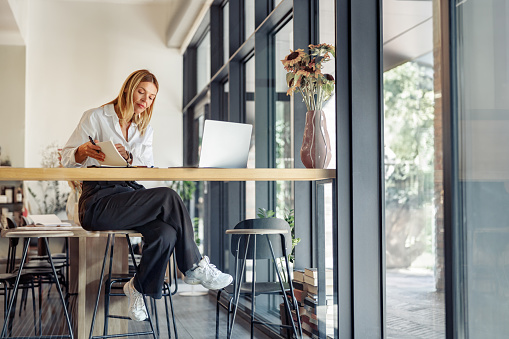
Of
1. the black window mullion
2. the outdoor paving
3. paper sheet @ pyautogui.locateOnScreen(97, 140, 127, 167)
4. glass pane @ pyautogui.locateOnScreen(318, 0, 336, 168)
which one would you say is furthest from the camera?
the black window mullion

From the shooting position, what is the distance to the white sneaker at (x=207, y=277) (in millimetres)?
2773

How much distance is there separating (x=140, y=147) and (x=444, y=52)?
1600 mm

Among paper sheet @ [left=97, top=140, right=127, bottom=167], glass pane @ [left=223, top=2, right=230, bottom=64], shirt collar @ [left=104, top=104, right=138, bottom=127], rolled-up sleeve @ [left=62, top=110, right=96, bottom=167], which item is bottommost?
paper sheet @ [left=97, top=140, right=127, bottom=167]

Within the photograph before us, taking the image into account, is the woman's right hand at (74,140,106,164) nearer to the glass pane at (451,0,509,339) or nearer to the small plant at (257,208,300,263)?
the small plant at (257,208,300,263)

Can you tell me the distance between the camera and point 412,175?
441 cm

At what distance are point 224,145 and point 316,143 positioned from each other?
0.51 metres

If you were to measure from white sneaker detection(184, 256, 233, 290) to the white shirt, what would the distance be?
2.05 ft

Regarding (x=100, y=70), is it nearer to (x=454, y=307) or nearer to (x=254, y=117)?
(x=254, y=117)

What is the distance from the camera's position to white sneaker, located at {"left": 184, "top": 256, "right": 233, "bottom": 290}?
9.10 feet

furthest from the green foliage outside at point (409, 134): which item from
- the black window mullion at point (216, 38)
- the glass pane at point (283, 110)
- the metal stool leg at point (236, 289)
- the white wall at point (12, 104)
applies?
the white wall at point (12, 104)

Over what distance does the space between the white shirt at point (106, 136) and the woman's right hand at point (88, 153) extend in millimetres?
28

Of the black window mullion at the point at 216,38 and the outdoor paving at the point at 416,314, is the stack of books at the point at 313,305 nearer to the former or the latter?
the outdoor paving at the point at 416,314

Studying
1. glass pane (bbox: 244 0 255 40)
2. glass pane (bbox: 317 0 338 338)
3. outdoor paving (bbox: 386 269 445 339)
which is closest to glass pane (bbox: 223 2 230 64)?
glass pane (bbox: 244 0 255 40)

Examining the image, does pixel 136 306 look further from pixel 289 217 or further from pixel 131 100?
pixel 131 100
